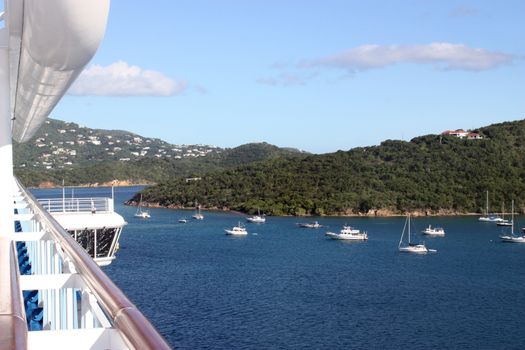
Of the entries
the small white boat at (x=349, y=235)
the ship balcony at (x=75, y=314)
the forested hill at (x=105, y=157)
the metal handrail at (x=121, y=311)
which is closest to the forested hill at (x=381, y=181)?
the forested hill at (x=105, y=157)

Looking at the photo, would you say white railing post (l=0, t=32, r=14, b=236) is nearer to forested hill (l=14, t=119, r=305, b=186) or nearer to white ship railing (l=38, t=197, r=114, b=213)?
white ship railing (l=38, t=197, r=114, b=213)

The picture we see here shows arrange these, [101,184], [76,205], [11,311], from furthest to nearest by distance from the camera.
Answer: [101,184] < [76,205] < [11,311]

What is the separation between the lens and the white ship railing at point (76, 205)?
6414 mm

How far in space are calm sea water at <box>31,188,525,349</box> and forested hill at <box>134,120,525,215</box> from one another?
1471cm

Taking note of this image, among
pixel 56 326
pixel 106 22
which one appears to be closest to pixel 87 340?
pixel 106 22

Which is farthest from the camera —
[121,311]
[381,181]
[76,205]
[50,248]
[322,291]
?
[381,181]

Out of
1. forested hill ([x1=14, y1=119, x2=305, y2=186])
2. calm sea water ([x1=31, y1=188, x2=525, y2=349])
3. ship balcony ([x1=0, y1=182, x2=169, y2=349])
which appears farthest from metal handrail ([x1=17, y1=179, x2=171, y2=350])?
forested hill ([x1=14, y1=119, x2=305, y2=186])

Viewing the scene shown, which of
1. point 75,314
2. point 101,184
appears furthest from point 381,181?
point 75,314

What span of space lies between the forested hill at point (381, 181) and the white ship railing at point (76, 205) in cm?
4808

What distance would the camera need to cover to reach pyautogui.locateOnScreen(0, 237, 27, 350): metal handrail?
0.90 meters

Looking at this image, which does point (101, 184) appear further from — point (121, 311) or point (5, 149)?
point (121, 311)

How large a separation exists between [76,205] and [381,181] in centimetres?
5311

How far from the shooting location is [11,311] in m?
1.10

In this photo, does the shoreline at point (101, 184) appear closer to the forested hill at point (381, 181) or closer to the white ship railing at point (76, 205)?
the forested hill at point (381, 181)
